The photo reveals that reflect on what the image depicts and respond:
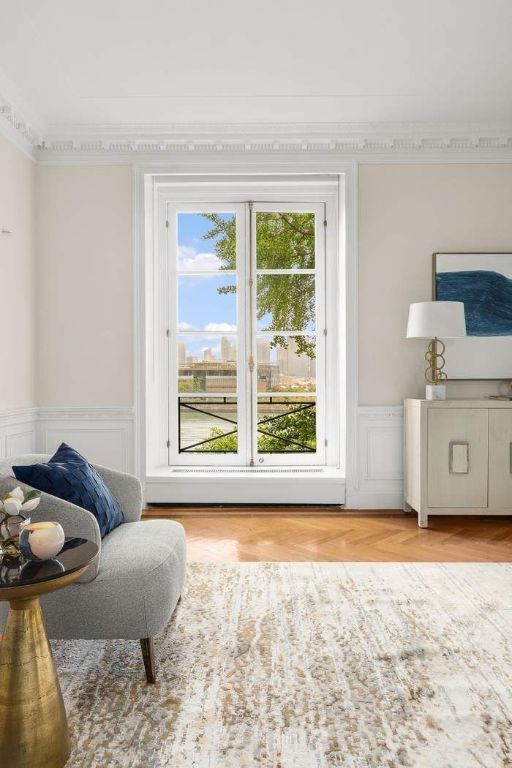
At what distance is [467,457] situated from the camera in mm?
4172

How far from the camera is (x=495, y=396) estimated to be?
14.8ft

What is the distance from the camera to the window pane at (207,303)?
5023mm

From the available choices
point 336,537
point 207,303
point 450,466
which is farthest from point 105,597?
point 207,303

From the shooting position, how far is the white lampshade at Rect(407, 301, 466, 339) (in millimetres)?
4141

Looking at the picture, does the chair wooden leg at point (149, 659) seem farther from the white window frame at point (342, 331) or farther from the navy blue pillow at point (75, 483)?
the white window frame at point (342, 331)

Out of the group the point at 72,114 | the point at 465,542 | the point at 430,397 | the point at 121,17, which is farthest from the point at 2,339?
the point at 465,542

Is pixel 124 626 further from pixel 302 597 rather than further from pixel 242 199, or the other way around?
pixel 242 199

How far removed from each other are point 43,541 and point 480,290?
3.93 meters

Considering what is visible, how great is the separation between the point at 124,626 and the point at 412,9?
10.5ft

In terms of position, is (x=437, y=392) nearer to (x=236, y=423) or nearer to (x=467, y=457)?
(x=467, y=457)

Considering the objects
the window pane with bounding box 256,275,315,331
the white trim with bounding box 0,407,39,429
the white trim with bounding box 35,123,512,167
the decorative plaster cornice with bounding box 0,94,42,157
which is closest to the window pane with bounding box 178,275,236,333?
the window pane with bounding box 256,275,315,331

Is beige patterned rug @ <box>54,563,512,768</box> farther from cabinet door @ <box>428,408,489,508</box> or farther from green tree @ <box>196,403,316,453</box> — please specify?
green tree @ <box>196,403,316,453</box>

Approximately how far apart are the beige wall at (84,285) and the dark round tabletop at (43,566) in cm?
292

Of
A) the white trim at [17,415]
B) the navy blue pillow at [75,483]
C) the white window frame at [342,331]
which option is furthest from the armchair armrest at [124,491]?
the white window frame at [342,331]
